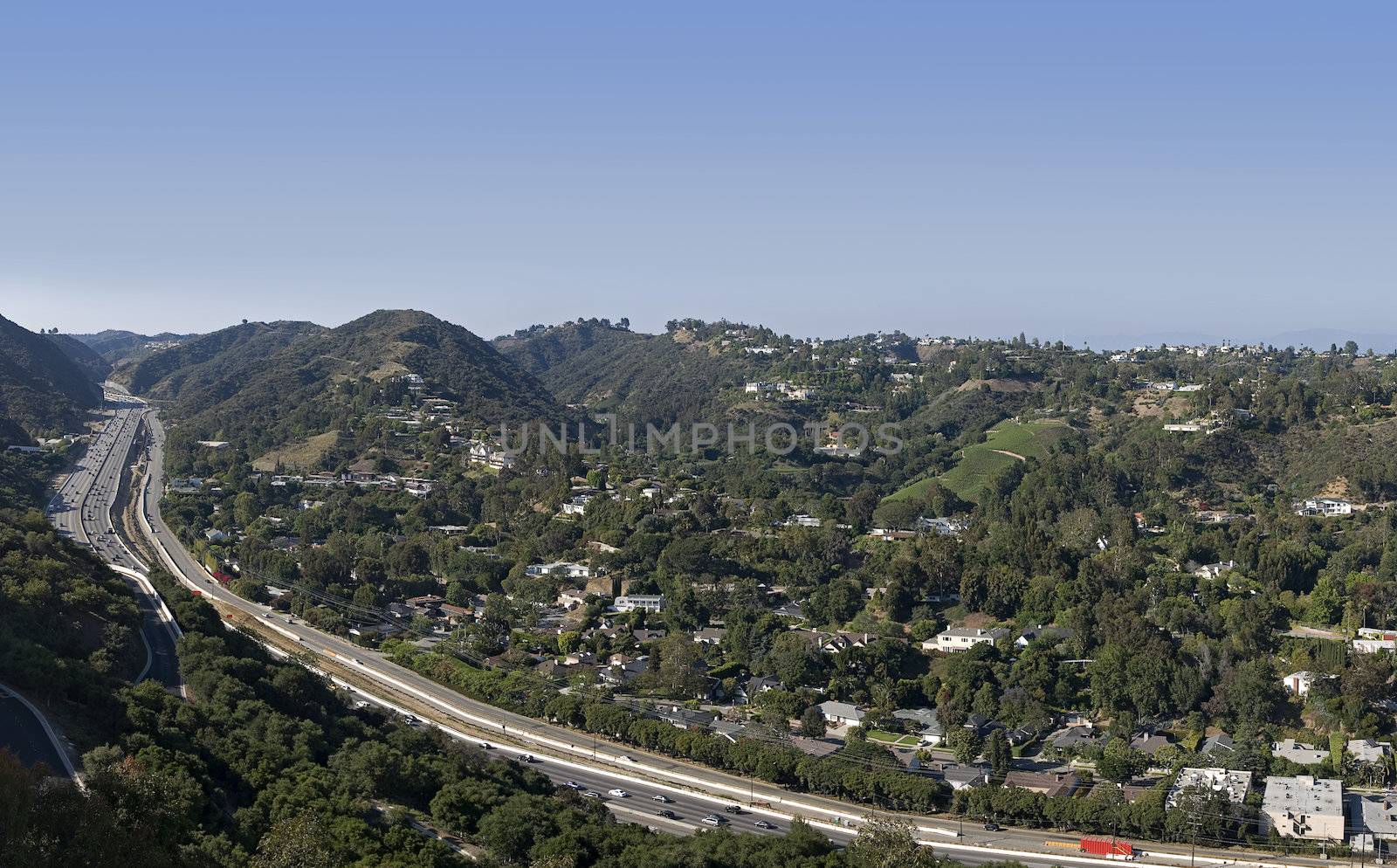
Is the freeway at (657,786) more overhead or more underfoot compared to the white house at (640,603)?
more underfoot

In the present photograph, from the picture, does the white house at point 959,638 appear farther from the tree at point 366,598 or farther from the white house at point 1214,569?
the tree at point 366,598

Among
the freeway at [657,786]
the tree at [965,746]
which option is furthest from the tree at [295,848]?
the tree at [965,746]

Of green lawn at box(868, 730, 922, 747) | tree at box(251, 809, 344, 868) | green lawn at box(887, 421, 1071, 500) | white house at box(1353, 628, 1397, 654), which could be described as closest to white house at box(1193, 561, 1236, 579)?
white house at box(1353, 628, 1397, 654)

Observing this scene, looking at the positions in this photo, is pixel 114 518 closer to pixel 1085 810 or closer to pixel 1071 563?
pixel 1071 563

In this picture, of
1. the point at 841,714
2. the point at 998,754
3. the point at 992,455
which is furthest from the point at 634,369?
the point at 998,754

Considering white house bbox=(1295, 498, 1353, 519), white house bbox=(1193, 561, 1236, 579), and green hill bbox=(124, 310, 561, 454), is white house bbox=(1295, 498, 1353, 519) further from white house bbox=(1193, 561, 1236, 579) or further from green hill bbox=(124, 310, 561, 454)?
green hill bbox=(124, 310, 561, 454)

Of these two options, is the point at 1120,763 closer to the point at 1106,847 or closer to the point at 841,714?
the point at 1106,847
